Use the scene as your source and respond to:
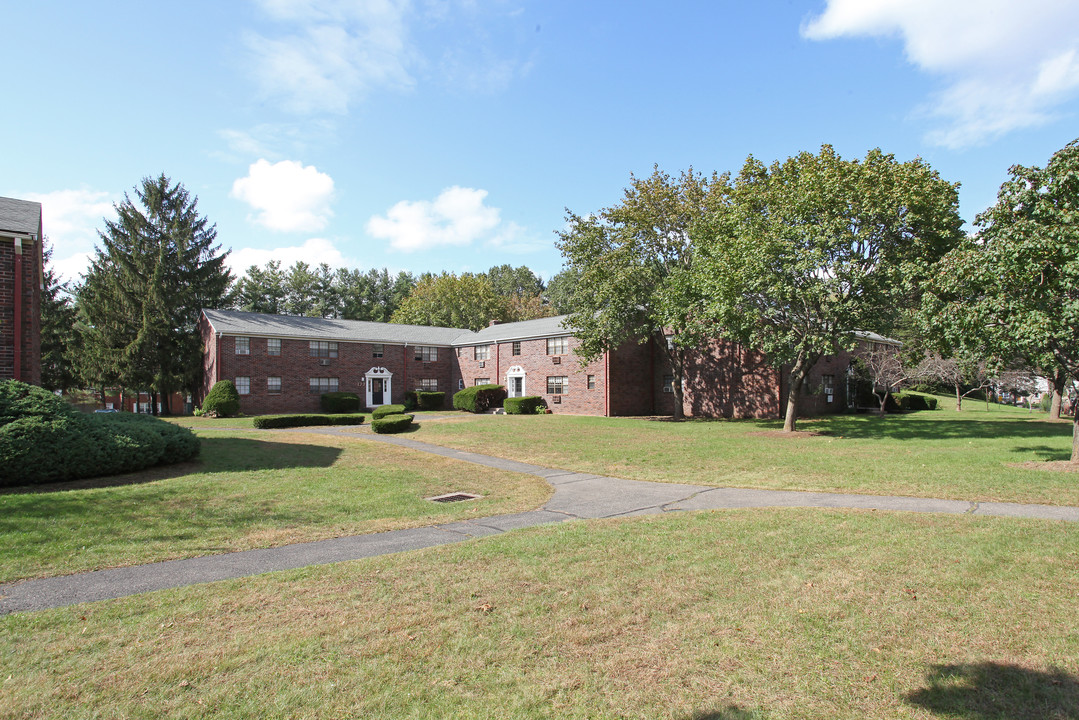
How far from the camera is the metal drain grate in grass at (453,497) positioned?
1073cm

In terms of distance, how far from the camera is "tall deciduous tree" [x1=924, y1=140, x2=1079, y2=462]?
40.5ft

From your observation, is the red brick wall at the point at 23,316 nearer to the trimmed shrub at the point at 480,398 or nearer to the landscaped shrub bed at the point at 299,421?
the landscaped shrub bed at the point at 299,421

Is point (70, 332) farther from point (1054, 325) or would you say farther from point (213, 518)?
point (1054, 325)

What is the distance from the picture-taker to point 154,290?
37.3 meters

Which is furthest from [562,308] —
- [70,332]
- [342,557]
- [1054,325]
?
[342,557]

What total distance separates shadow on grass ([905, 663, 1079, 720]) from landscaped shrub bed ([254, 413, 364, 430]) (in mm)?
26313

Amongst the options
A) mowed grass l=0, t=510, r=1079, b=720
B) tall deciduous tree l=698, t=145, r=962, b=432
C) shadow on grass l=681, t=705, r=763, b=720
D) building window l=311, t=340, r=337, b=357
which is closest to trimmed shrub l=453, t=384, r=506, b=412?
building window l=311, t=340, r=337, b=357

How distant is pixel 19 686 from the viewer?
3705 mm

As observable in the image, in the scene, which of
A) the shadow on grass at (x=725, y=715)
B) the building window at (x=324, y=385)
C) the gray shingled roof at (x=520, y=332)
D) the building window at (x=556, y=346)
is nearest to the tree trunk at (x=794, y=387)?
the gray shingled roof at (x=520, y=332)

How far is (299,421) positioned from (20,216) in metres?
13.5

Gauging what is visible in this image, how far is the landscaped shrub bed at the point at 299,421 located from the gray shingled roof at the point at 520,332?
41.5 ft

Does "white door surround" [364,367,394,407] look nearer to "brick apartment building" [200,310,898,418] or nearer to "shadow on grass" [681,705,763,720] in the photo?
"brick apartment building" [200,310,898,418]

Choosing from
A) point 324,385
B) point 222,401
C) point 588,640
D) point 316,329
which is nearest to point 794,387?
point 588,640

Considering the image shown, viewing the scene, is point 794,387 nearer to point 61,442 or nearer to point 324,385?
point 61,442
